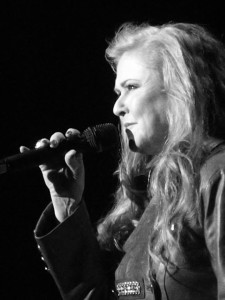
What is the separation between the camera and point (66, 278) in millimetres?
1604

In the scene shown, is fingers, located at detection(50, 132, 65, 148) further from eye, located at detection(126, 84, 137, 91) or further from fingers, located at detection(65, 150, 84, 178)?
eye, located at detection(126, 84, 137, 91)

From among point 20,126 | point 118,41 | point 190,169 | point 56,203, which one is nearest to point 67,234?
point 56,203

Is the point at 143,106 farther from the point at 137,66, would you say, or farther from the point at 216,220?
the point at 216,220

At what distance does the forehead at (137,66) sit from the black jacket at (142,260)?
1.13 ft

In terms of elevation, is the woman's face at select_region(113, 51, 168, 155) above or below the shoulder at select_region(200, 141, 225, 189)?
above

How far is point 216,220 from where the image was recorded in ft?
4.06

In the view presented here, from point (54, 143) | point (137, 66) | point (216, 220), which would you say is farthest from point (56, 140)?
point (216, 220)

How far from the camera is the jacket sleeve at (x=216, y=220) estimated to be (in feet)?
3.96

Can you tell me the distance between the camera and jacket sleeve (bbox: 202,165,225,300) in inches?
47.5

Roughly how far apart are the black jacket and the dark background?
0.64m

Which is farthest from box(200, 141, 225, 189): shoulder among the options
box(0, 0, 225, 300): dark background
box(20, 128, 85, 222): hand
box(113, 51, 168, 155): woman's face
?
box(0, 0, 225, 300): dark background

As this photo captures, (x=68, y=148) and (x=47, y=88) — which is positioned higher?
(x=68, y=148)

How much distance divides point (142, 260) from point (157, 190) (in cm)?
20

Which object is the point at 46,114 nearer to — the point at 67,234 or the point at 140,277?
the point at 67,234
